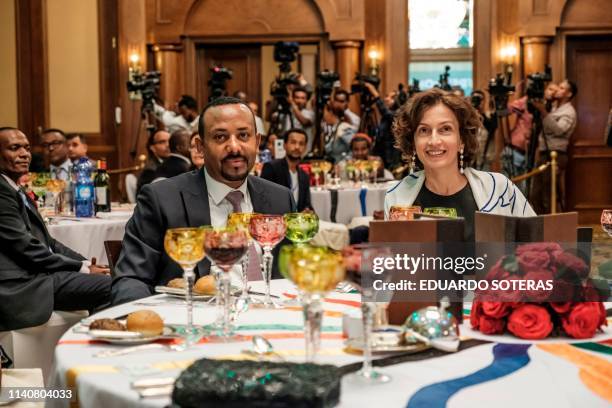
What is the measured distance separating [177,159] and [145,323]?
16.1 feet

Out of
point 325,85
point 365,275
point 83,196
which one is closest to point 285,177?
point 83,196

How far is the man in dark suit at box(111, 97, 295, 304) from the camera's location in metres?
2.90

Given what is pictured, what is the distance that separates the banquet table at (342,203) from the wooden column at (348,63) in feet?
15.5

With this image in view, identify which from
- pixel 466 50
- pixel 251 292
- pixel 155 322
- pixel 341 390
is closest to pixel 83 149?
pixel 251 292

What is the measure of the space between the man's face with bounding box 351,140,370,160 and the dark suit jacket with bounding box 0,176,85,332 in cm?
551

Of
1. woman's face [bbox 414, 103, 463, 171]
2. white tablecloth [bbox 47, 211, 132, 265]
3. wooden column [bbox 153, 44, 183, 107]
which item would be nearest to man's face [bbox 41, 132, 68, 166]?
white tablecloth [bbox 47, 211, 132, 265]

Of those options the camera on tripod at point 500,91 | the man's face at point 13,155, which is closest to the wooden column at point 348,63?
the camera on tripod at point 500,91

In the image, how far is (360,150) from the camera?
30.1ft

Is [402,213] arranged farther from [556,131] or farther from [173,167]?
[556,131]

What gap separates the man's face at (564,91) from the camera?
11.3 meters

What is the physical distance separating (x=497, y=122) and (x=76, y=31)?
6.18 metres

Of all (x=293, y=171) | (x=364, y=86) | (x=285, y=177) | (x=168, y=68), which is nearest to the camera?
(x=285, y=177)

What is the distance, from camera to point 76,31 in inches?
519

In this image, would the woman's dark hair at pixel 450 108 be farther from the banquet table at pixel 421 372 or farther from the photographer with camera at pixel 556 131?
the photographer with camera at pixel 556 131
